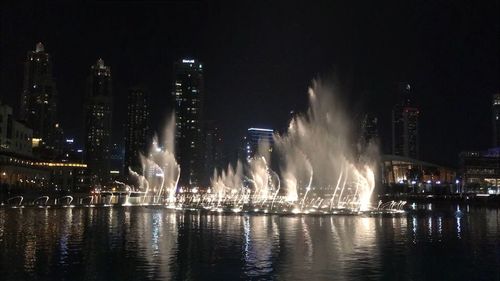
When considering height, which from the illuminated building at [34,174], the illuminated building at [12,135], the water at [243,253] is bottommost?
the water at [243,253]

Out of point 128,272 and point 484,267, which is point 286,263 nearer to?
point 128,272

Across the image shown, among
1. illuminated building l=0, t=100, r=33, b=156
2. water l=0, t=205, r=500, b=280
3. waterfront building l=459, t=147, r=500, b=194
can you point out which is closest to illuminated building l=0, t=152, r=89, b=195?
illuminated building l=0, t=100, r=33, b=156

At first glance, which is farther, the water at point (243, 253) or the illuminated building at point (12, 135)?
the illuminated building at point (12, 135)

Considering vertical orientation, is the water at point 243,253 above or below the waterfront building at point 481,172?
below

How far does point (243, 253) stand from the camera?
26.1 meters

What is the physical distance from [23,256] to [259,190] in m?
113

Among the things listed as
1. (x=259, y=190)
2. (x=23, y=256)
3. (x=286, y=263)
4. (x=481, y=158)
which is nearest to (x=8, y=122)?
(x=259, y=190)

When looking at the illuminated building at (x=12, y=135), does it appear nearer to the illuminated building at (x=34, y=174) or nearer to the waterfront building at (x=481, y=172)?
the illuminated building at (x=34, y=174)

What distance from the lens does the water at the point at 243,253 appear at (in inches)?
814

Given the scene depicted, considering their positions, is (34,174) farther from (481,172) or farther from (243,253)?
(481,172)

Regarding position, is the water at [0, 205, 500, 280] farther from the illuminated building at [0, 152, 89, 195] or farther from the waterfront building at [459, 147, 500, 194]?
the waterfront building at [459, 147, 500, 194]

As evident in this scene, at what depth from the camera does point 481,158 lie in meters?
188

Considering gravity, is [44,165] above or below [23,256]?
above

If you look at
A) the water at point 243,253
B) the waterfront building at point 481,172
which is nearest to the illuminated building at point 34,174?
the water at point 243,253
